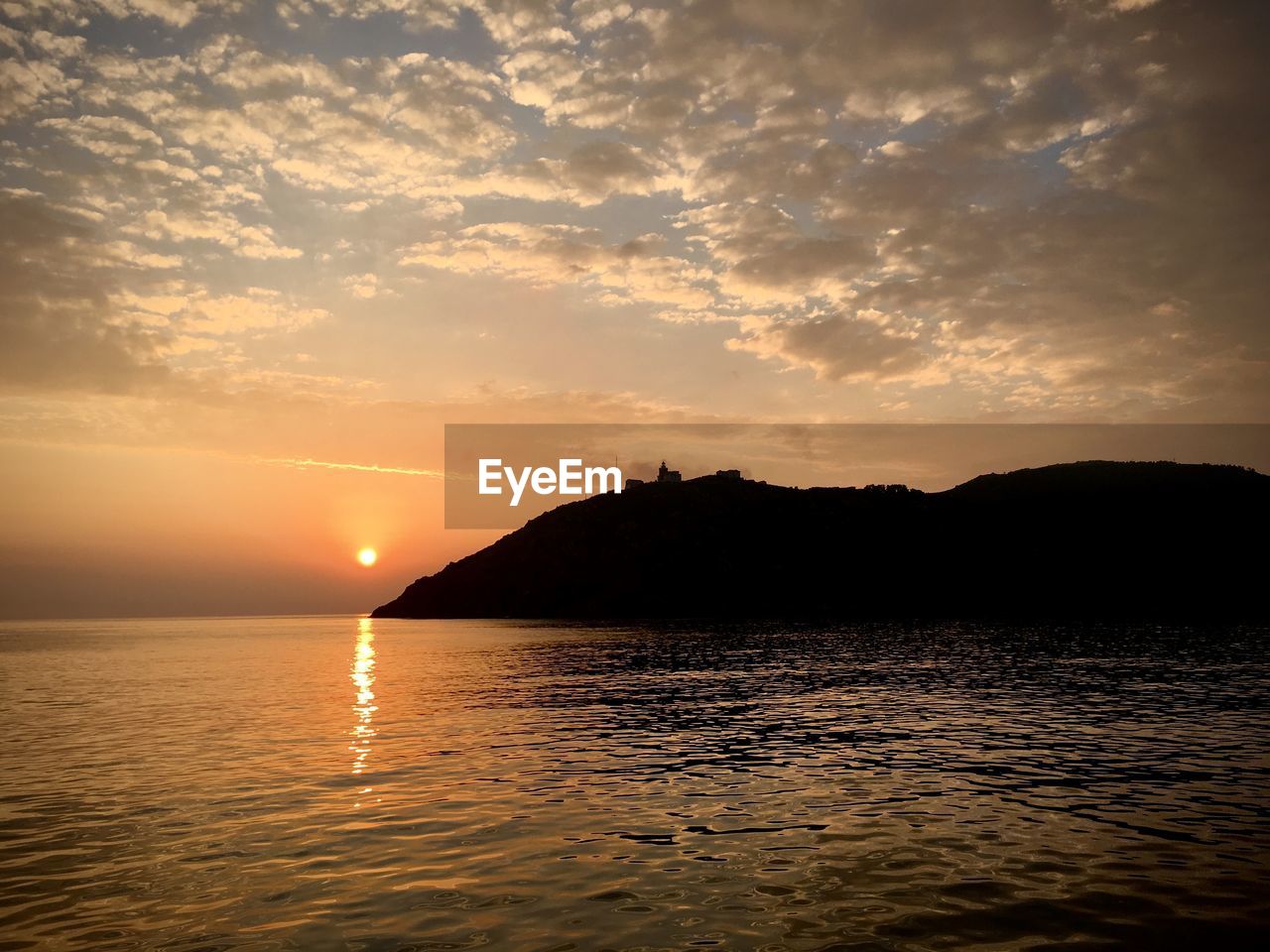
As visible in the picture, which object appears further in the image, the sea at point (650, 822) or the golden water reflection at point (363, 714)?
the golden water reflection at point (363, 714)

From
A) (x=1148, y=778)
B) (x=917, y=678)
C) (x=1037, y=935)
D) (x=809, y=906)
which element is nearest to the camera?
(x=1037, y=935)

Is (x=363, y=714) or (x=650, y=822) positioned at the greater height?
(x=650, y=822)

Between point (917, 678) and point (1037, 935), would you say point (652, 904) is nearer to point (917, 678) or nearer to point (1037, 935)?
point (1037, 935)

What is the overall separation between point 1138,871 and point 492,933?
13.5 meters

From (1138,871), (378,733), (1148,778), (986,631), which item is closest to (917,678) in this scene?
(1148,778)

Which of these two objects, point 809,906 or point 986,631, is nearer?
point 809,906

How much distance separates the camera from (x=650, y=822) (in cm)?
2244

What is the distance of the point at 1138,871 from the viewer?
17.7 metres

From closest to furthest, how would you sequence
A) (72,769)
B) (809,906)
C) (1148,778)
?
1. (809,906)
2. (1148,778)
3. (72,769)

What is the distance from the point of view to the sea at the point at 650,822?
592 inches

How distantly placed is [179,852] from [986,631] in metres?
131

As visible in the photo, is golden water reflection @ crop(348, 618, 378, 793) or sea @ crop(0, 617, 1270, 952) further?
golden water reflection @ crop(348, 618, 378, 793)

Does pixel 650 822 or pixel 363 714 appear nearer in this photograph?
pixel 650 822

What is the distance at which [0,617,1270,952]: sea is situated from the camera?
592 inches
